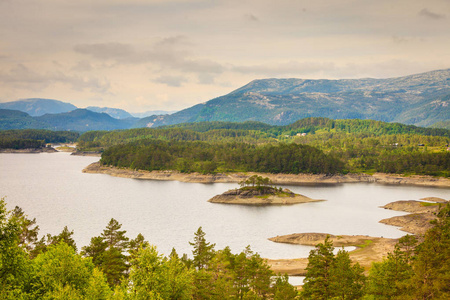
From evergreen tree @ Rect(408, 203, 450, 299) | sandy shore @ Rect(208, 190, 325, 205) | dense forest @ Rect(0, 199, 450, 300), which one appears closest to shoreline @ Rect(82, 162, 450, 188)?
sandy shore @ Rect(208, 190, 325, 205)

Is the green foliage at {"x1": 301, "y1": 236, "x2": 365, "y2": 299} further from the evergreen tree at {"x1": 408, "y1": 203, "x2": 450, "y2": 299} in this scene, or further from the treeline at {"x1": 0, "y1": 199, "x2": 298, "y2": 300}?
the evergreen tree at {"x1": 408, "y1": 203, "x2": 450, "y2": 299}

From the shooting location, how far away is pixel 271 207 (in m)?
108

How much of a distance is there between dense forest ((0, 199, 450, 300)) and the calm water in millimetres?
24807

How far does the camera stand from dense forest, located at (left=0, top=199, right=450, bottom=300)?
73.8 feet

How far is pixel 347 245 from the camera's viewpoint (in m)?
70.6

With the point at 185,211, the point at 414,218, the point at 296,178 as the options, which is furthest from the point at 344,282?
the point at 296,178

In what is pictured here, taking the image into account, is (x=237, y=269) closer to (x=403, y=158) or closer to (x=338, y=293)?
(x=338, y=293)

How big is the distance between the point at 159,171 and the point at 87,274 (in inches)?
5564

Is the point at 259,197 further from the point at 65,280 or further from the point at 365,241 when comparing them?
the point at 65,280

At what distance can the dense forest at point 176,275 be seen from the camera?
2250 centimetres

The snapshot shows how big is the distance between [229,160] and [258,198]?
6737 centimetres

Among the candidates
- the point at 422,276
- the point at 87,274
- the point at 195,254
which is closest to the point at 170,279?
the point at 87,274

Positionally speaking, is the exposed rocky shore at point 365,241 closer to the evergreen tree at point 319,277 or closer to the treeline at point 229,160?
the evergreen tree at point 319,277

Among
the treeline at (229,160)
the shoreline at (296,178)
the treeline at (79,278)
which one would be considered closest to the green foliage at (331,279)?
the treeline at (79,278)
